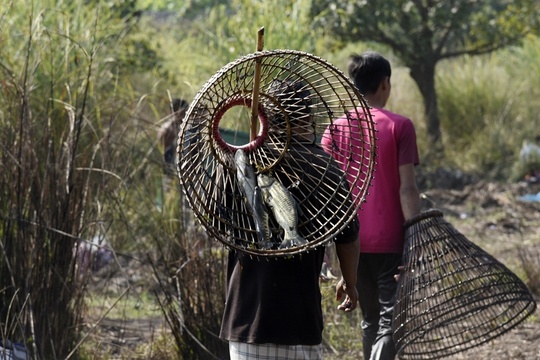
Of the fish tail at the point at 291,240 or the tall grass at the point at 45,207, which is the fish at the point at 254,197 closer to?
the fish tail at the point at 291,240

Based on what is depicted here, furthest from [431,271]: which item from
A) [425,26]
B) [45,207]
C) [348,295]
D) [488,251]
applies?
[425,26]

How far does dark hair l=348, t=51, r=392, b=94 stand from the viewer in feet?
16.2

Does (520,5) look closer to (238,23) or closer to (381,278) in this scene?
(238,23)

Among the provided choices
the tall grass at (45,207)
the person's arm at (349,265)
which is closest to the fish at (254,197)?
the person's arm at (349,265)

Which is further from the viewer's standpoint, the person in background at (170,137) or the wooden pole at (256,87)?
the person in background at (170,137)

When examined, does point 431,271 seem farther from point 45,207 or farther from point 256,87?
point 45,207

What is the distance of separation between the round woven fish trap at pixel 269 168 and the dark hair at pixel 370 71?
1333 millimetres

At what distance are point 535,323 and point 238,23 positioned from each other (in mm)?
4339

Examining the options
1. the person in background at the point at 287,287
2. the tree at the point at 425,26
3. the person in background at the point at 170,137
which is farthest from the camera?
the tree at the point at 425,26

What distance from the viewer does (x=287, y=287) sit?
140 inches

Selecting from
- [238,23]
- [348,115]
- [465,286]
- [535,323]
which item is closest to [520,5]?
[238,23]

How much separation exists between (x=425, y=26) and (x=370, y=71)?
9013 millimetres

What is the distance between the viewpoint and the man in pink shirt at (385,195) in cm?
484

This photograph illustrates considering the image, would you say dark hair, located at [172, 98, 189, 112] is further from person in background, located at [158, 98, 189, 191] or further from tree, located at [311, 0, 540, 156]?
tree, located at [311, 0, 540, 156]
